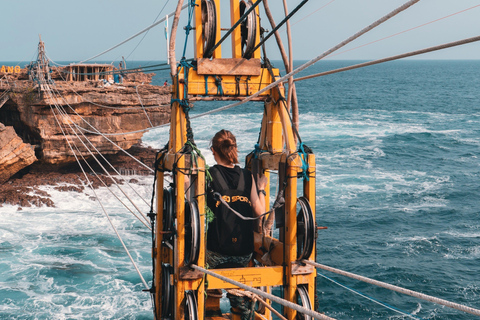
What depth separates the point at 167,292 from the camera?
23.9 feet

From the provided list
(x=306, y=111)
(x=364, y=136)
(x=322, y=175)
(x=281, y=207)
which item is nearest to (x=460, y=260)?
(x=322, y=175)

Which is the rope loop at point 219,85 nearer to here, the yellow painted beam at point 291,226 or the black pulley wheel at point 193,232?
the yellow painted beam at point 291,226

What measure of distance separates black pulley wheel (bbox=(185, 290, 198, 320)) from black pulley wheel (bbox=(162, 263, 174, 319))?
1.92 ft

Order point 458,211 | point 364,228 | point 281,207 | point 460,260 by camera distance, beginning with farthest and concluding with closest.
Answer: point 458,211
point 364,228
point 460,260
point 281,207

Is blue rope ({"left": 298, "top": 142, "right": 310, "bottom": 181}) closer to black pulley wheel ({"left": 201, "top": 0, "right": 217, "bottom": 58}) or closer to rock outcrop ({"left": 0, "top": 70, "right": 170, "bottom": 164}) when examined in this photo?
black pulley wheel ({"left": 201, "top": 0, "right": 217, "bottom": 58})

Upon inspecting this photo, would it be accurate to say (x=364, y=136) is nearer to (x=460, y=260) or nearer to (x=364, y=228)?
(x=364, y=228)

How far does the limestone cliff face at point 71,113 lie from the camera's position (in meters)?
31.6

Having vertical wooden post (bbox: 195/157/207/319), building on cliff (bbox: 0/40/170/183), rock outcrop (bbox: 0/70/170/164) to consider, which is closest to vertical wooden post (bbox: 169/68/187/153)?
vertical wooden post (bbox: 195/157/207/319)

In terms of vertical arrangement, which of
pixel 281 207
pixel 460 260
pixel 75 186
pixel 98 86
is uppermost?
pixel 98 86

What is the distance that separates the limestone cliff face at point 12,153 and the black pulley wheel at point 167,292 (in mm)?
24449

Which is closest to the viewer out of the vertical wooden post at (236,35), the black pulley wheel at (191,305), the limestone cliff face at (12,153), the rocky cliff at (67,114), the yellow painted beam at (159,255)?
the black pulley wheel at (191,305)

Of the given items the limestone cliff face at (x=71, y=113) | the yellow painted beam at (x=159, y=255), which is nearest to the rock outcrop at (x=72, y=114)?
the limestone cliff face at (x=71, y=113)

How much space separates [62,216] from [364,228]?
48.6 feet

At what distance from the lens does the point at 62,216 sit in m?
27.6
